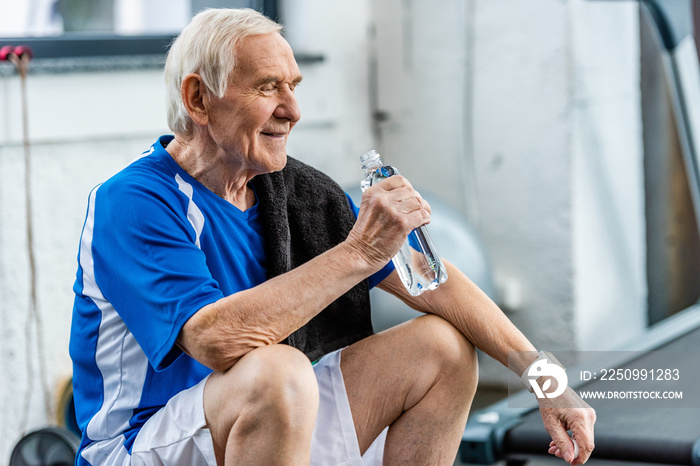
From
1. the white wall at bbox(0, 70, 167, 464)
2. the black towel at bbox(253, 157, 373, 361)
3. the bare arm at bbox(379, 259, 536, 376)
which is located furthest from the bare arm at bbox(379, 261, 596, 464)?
the white wall at bbox(0, 70, 167, 464)

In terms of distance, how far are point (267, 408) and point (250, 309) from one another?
0.42 ft

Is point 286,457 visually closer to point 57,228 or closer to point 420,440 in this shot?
point 420,440

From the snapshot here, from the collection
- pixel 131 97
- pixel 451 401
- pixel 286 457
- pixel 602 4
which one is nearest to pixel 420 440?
pixel 451 401

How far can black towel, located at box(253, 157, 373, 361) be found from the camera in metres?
1.38

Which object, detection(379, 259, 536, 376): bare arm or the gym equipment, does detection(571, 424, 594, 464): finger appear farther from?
the gym equipment

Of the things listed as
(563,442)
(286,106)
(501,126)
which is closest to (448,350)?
(563,442)

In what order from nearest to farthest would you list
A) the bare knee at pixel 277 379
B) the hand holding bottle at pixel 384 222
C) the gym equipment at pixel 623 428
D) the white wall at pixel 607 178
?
the bare knee at pixel 277 379 → the hand holding bottle at pixel 384 222 → the gym equipment at pixel 623 428 → the white wall at pixel 607 178

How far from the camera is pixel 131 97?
6.99ft

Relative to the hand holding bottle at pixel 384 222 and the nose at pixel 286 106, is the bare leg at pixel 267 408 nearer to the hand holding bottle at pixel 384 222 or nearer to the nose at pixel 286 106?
the hand holding bottle at pixel 384 222

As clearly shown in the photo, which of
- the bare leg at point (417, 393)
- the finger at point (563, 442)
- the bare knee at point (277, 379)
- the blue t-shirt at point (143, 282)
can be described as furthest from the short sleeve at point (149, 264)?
the finger at point (563, 442)

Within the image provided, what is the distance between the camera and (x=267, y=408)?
1021mm

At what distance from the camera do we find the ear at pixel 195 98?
46.9 inches

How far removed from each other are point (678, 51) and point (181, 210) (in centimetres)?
214

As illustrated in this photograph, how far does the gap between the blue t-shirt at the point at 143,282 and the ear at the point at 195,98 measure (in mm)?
79
